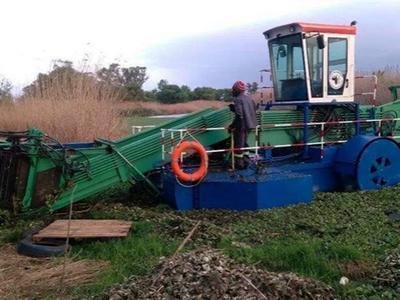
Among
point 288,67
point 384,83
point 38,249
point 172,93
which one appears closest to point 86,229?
point 38,249

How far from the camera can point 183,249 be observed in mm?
6809

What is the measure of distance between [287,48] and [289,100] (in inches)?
39.4

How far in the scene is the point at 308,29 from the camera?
35.4 feet

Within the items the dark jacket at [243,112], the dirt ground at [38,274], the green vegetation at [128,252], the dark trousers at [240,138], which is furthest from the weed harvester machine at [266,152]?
the dirt ground at [38,274]

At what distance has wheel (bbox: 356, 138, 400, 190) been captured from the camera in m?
10.5

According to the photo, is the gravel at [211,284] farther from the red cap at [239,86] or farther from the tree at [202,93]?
the tree at [202,93]

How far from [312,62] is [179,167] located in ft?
12.3

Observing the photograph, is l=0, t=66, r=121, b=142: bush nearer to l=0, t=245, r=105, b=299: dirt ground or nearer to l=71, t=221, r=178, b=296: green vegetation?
l=71, t=221, r=178, b=296: green vegetation

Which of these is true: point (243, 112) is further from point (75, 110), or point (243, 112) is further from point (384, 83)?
point (384, 83)

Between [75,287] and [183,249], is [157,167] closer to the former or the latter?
[183,249]

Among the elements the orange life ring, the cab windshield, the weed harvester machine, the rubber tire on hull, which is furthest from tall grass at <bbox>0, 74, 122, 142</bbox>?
the rubber tire on hull

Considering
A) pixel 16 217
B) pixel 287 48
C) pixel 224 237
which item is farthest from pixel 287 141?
pixel 16 217

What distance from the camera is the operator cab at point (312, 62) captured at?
10883 mm

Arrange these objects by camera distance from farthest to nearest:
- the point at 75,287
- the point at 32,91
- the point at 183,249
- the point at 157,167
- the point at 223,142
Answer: the point at 32,91 → the point at 223,142 → the point at 157,167 → the point at 183,249 → the point at 75,287
